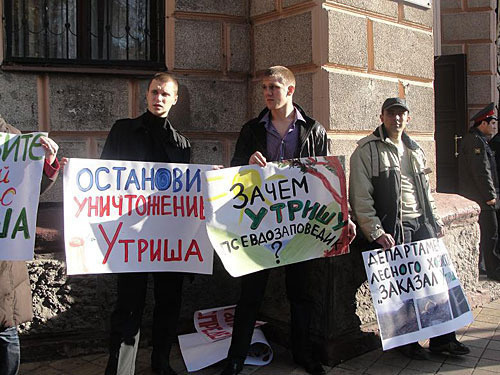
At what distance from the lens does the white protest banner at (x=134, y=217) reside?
3193mm

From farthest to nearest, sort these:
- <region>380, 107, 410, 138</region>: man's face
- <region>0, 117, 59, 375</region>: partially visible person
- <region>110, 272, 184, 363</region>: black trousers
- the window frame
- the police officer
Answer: the police officer → the window frame → <region>380, 107, 410, 138</region>: man's face → <region>110, 272, 184, 363</region>: black trousers → <region>0, 117, 59, 375</region>: partially visible person

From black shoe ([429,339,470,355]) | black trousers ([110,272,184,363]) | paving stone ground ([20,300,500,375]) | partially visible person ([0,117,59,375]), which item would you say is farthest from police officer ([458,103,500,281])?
partially visible person ([0,117,59,375])

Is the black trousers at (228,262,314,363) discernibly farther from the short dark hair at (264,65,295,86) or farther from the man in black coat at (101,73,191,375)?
the short dark hair at (264,65,295,86)

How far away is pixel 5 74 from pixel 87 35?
782 millimetres

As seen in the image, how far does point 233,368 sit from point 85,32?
10.4 feet

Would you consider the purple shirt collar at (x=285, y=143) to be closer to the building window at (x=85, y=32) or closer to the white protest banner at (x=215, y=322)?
the white protest banner at (x=215, y=322)

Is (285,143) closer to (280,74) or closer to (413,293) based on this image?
(280,74)

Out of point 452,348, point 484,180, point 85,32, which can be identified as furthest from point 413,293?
point 85,32

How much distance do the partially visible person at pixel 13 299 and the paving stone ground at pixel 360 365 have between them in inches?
34.2

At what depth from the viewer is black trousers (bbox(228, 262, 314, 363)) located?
3545mm

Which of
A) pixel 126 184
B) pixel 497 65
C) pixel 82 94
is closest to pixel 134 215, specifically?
pixel 126 184

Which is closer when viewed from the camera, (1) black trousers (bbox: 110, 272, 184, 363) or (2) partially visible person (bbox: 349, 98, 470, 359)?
(1) black trousers (bbox: 110, 272, 184, 363)

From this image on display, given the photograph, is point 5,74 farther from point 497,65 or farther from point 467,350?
point 497,65

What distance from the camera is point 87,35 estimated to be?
482 centimetres
